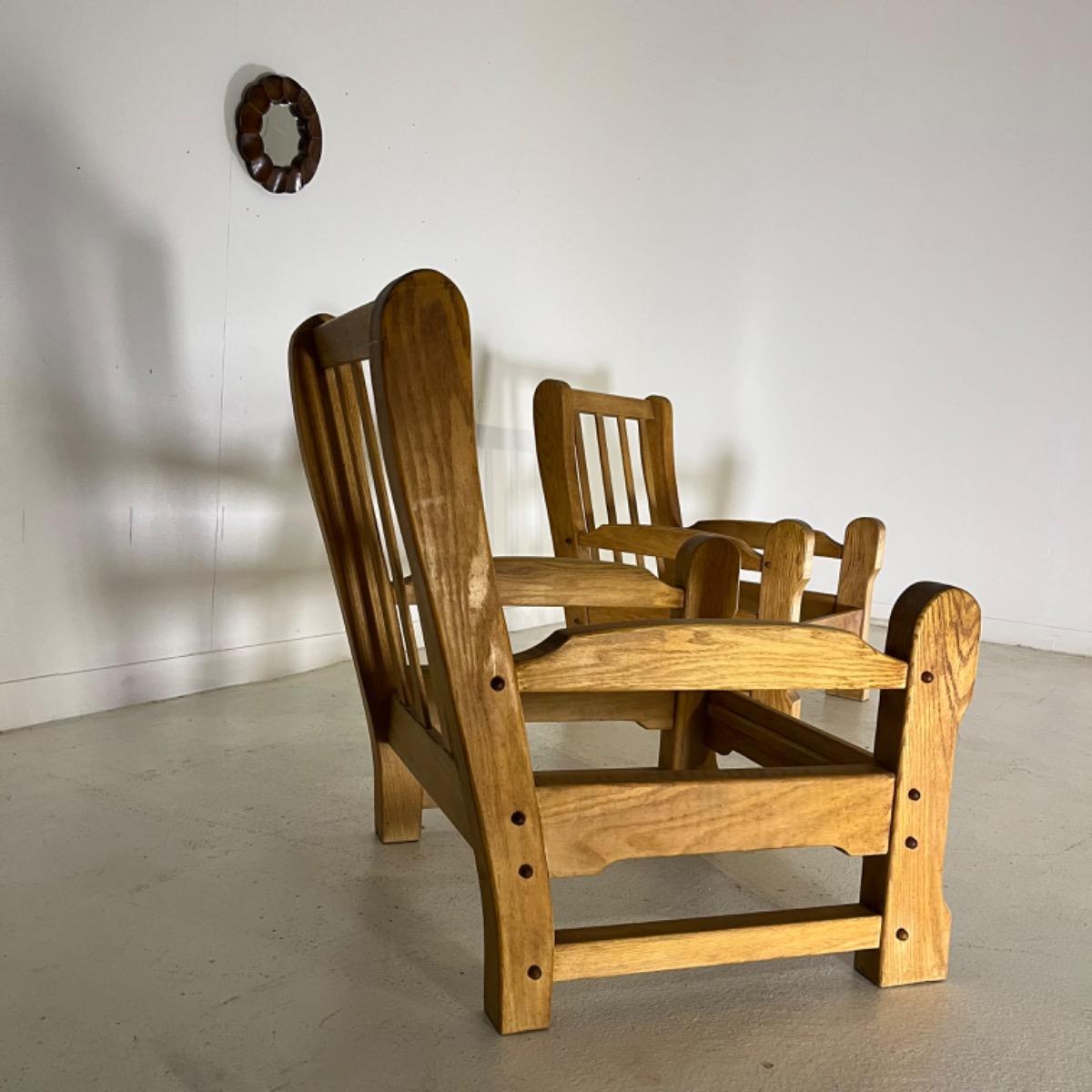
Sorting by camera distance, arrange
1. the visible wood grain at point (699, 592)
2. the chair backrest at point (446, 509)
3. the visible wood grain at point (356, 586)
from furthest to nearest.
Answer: the visible wood grain at point (699, 592) → the visible wood grain at point (356, 586) → the chair backrest at point (446, 509)

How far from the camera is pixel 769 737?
144 centimetres

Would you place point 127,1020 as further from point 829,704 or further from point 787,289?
point 787,289

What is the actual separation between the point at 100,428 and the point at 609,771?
1.68 meters

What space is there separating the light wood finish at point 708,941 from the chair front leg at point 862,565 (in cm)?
167

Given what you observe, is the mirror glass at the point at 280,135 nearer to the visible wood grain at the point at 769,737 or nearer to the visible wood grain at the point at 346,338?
the visible wood grain at the point at 346,338

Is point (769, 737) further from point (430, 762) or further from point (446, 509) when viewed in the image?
point (446, 509)

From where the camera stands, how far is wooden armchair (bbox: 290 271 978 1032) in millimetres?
979

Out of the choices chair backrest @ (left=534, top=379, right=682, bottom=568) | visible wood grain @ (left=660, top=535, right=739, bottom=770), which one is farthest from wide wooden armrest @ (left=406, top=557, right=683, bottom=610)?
chair backrest @ (left=534, top=379, right=682, bottom=568)

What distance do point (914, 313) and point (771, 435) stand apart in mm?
751

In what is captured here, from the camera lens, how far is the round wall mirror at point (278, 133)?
2.50m

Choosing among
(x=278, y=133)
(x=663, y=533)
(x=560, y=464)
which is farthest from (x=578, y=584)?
(x=278, y=133)

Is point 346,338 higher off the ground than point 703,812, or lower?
higher

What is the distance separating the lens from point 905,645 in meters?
1.18

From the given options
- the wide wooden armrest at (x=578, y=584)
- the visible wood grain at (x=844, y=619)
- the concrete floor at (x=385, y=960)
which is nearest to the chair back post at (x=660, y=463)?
the visible wood grain at (x=844, y=619)
